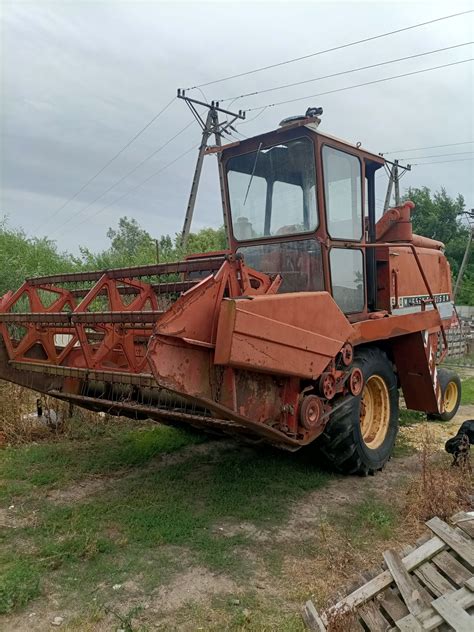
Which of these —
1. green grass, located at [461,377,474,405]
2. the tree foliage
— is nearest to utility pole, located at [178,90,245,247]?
the tree foliage

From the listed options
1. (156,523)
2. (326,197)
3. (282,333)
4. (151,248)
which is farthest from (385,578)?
(151,248)

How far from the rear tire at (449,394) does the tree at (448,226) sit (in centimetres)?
2226

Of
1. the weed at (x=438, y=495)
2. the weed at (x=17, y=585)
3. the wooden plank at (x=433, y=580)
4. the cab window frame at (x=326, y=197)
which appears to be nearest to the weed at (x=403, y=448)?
the weed at (x=438, y=495)

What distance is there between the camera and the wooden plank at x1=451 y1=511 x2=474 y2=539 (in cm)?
295

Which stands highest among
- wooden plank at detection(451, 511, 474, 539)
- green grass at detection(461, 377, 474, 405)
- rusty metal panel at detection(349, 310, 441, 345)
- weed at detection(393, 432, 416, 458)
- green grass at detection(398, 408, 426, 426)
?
rusty metal panel at detection(349, 310, 441, 345)

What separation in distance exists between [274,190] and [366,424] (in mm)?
2360

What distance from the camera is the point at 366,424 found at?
4961 millimetres

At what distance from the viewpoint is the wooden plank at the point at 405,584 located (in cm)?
243

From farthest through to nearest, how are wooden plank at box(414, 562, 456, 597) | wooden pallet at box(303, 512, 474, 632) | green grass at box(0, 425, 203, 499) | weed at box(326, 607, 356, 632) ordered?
green grass at box(0, 425, 203, 499)
wooden plank at box(414, 562, 456, 597)
weed at box(326, 607, 356, 632)
wooden pallet at box(303, 512, 474, 632)

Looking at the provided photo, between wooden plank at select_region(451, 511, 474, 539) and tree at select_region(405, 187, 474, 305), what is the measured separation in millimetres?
26503

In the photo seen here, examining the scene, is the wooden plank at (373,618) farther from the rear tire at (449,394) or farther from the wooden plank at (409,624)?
the rear tire at (449,394)

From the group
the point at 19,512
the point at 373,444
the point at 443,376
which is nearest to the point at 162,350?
the point at 19,512

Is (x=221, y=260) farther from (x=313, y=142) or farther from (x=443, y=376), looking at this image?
(x=443, y=376)

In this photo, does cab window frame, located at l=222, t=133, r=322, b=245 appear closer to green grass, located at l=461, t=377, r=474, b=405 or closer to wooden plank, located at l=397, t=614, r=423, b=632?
wooden plank, located at l=397, t=614, r=423, b=632
